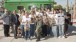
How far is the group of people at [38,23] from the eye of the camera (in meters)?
15.9

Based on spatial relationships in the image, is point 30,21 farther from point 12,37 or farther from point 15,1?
point 15,1

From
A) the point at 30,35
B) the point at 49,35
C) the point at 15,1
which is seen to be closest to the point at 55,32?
the point at 49,35

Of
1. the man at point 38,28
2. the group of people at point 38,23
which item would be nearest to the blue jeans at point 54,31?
the group of people at point 38,23

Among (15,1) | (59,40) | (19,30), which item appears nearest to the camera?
(59,40)

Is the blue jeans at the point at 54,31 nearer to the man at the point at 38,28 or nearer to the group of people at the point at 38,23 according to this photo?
the group of people at the point at 38,23

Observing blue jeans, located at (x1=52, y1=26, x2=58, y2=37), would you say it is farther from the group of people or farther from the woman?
the woman

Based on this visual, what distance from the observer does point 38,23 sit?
1580 centimetres

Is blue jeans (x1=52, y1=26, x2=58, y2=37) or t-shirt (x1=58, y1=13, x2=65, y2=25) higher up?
t-shirt (x1=58, y1=13, x2=65, y2=25)

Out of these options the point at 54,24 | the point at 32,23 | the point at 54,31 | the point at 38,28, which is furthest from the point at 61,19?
the point at 32,23

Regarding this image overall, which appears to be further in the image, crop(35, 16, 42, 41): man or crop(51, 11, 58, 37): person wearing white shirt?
crop(51, 11, 58, 37): person wearing white shirt

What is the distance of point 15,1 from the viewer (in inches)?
952

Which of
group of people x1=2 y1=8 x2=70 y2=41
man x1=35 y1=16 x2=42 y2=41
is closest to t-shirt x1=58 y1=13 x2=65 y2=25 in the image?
group of people x1=2 y1=8 x2=70 y2=41

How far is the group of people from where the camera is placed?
15.9m

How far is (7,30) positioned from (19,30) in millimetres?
999
